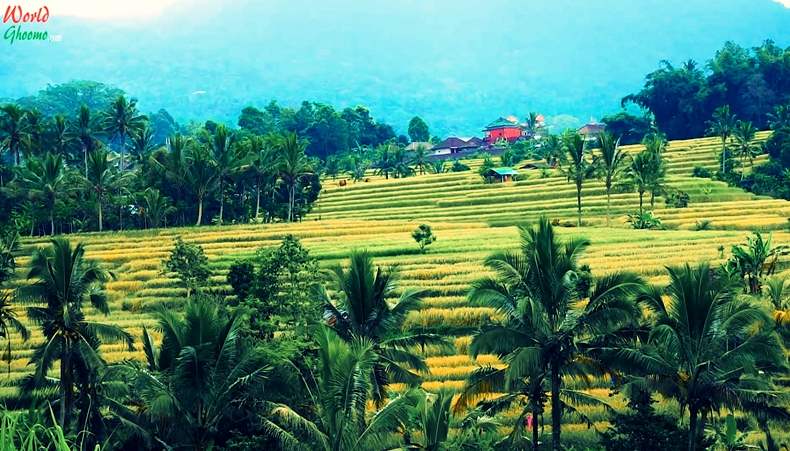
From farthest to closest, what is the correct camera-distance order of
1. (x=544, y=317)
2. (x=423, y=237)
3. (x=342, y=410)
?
(x=423, y=237) → (x=544, y=317) → (x=342, y=410)

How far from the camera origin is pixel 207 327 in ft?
60.7

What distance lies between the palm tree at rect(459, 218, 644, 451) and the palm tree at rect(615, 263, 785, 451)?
36.7 inches

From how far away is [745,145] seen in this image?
6350 cm

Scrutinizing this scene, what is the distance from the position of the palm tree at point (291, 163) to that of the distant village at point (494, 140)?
3881 cm

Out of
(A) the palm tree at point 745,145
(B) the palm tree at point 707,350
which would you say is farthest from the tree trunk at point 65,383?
(A) the palm tree at point 745,145

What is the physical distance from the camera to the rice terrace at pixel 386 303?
18625mm

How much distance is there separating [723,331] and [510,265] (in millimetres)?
4559

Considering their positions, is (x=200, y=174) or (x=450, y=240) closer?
(x=450, y=240)

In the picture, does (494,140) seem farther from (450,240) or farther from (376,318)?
(376,318)

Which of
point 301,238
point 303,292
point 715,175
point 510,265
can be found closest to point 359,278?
point 510,265

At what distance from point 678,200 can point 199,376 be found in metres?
39.8

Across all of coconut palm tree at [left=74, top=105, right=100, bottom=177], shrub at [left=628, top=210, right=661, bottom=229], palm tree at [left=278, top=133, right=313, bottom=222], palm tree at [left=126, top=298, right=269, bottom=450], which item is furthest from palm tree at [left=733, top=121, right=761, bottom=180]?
palm tree at [left=126, top=298, right=269, bottom=450]

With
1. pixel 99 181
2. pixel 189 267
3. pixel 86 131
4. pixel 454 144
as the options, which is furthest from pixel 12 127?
pixel 454 144

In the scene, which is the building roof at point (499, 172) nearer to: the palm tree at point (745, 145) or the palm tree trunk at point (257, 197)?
the palm tree at point (745, 145)
